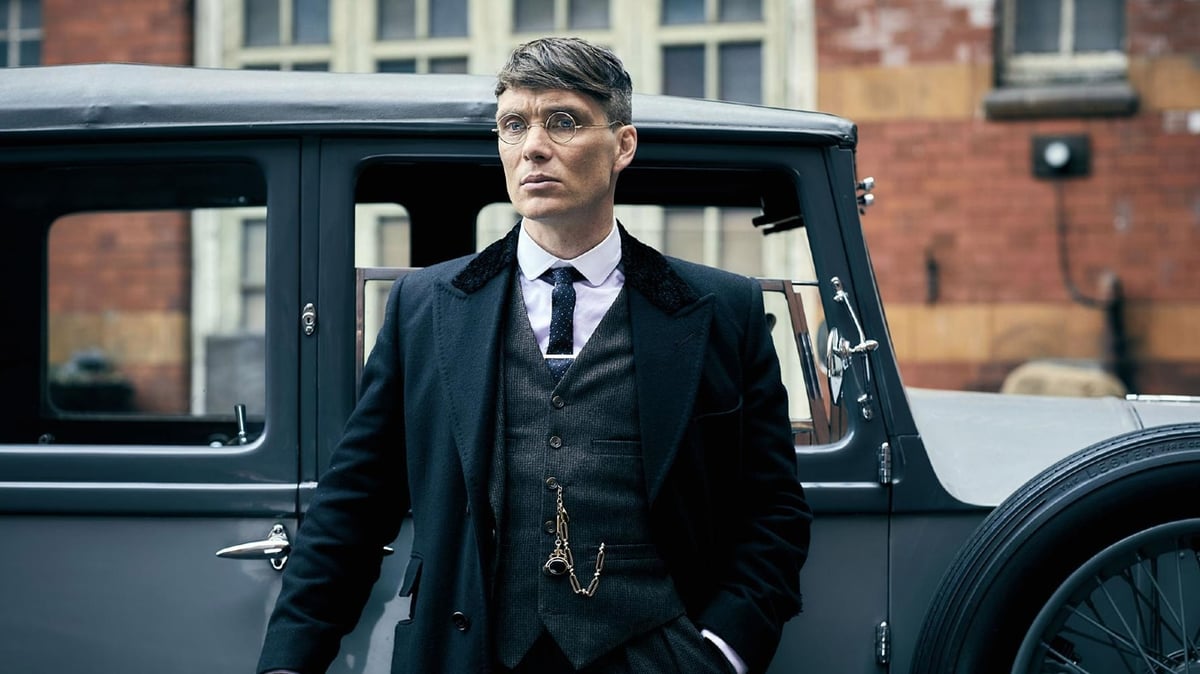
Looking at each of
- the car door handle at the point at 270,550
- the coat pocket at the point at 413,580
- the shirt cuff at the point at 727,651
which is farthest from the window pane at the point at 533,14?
the shirt cuff at the point at 727,651

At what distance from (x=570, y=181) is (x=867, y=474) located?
91 cm

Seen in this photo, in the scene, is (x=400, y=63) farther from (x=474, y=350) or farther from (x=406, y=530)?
(x=474, y=350)

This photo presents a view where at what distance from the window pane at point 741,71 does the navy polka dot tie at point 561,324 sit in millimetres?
6557

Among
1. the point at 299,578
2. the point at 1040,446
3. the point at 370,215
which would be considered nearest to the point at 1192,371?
the point at 1040,446

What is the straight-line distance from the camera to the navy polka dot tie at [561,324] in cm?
170

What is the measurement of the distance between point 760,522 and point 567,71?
29.0 inches

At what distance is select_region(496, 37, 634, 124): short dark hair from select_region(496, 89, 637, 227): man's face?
0.01 metres

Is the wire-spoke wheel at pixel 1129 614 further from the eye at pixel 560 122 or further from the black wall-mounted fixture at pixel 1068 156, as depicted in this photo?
the black wall-mounted fixture at pixel 1068 156

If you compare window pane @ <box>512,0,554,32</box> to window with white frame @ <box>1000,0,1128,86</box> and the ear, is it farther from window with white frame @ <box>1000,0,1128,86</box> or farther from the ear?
the ear

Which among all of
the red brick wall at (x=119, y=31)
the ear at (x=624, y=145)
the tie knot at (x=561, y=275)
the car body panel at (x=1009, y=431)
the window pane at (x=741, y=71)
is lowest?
the car body panel at (x=1009, y=431)

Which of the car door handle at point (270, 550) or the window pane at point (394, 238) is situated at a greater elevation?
the window pane at point (394, 238)

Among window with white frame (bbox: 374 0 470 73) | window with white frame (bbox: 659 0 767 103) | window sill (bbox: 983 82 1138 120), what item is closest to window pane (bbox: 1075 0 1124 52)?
window sill (bbox: 983 82 1138 120)

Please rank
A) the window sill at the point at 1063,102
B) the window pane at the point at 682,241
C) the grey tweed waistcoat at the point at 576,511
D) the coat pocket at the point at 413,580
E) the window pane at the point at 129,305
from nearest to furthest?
the grey tweed waistcoat at the point at 576,511
the coat pocket at the point at 413,580
the window pane at the point at 682,241
the window sill at the point at 1063,102
the window pane at the point at 129,305

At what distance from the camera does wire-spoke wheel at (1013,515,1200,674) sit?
2.04 metres
